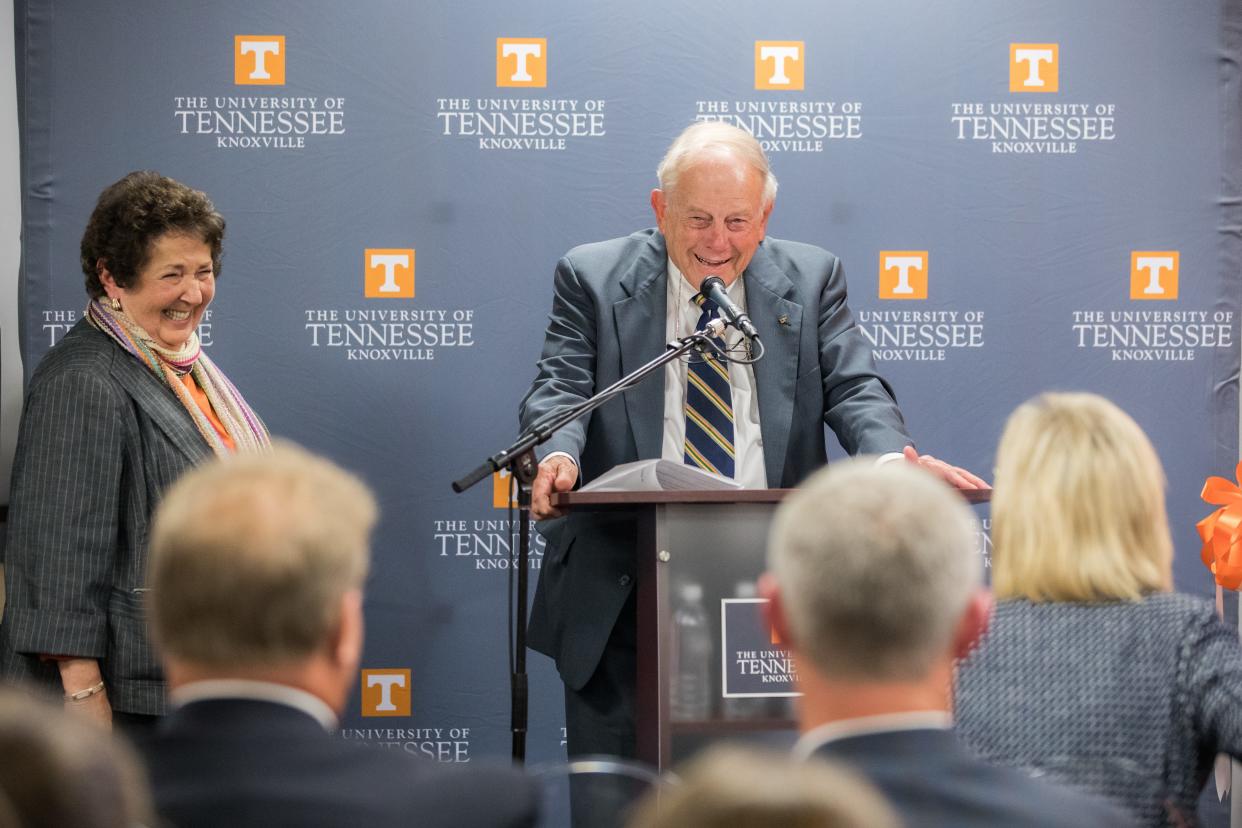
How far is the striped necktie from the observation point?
3781 mm

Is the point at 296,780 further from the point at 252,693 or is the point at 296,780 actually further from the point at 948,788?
the point at 948,788

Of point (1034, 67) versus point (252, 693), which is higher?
point (1034, 67)

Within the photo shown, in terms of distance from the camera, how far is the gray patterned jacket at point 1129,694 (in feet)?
6.91

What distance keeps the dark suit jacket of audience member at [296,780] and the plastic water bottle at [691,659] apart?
1528 millimetres

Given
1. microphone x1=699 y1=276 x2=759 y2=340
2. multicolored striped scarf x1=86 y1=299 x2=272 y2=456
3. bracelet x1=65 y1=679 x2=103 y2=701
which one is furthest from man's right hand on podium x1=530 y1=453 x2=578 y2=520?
bracelet x1=65 y1=679 x2=103 y2=701

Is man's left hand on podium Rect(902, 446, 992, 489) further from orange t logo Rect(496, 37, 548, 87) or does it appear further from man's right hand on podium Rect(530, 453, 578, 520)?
orange t logo Rect(496, 37, 548, 87)

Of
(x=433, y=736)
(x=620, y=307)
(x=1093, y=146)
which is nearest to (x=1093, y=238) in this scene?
(x=1093, y=146)

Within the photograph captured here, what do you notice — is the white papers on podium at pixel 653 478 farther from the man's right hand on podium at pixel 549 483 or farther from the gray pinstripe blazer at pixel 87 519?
the gray pinstripe blazer at pixel 87 519

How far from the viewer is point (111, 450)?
343cm

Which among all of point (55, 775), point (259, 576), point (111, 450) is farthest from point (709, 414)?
point (55, 775)

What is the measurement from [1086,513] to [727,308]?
131cm

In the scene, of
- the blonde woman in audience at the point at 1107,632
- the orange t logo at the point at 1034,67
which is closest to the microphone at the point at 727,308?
the blonde woman in audience at the point at 1107,632

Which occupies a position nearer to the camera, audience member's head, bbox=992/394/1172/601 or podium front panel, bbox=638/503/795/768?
audience member's head, bbox=992/394/1172/601

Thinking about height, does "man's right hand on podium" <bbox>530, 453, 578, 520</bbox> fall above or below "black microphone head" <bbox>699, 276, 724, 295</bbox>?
below
